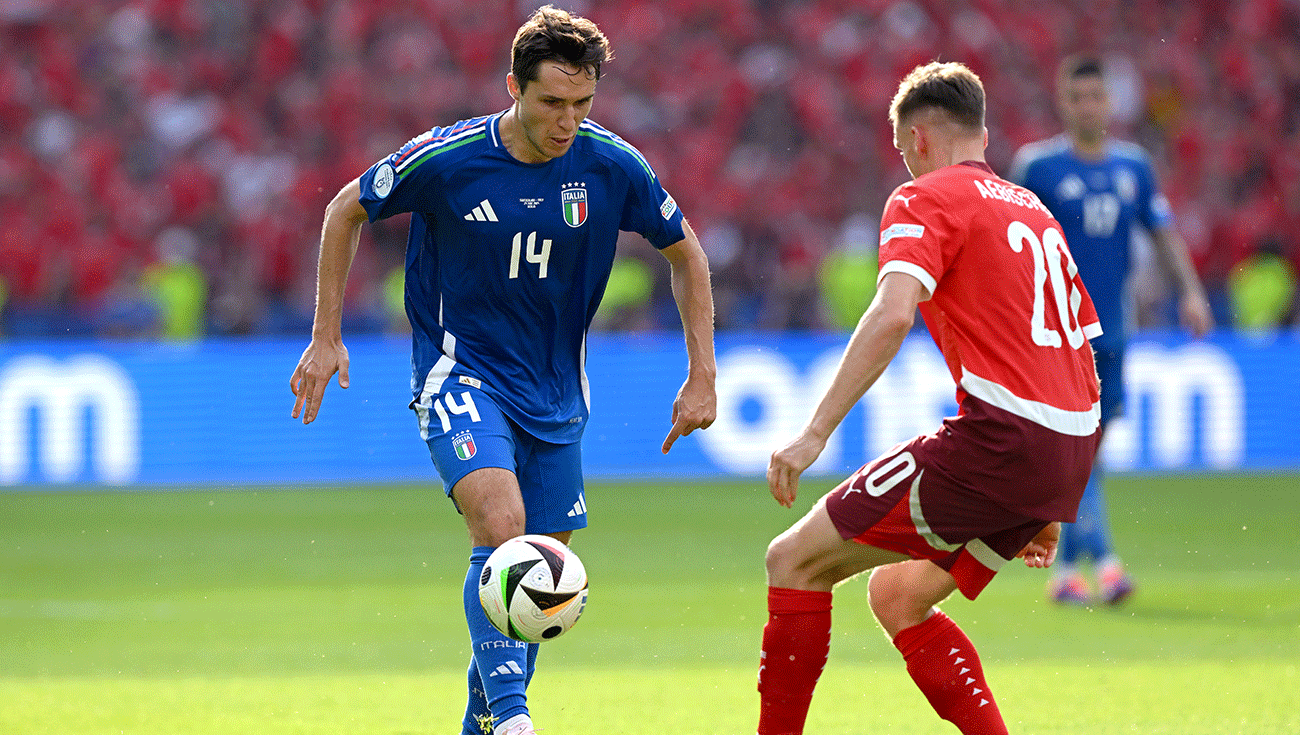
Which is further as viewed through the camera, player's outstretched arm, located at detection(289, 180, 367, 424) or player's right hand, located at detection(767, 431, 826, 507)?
player's outstretched arm, located at detection(289, 180, 367, 424)

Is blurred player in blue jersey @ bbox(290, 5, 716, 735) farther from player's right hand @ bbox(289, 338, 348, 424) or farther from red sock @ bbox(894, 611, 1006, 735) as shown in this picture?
red sock @ bbox(894, 611, 1006, 735)

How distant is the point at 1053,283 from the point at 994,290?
0.67ft

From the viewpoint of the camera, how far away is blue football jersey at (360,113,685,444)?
4992 mm

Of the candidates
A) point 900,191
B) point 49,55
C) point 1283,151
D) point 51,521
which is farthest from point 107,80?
point 900,191

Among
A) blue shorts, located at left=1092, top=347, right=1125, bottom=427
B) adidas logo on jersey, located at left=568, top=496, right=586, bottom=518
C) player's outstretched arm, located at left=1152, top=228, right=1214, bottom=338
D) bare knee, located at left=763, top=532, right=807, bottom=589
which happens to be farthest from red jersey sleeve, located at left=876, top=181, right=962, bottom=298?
player's outstretched arm, located at left=1152, top=228, right=1214, bottom=338

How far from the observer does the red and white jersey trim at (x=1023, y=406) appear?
421 centimetres

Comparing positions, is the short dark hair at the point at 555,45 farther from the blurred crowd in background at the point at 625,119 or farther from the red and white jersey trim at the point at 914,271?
the blurred crowd in background at the point at 625,119

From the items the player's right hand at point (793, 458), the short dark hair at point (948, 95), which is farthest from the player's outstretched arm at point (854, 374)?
the short dark hair at point (948, 95)

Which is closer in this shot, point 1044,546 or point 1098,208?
point 1044,546

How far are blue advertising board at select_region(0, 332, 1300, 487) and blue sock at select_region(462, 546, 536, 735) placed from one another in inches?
343

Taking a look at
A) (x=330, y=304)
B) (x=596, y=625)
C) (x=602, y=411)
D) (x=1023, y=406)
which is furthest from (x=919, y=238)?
(x=602, y=411)

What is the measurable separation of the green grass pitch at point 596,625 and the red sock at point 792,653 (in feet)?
4.15

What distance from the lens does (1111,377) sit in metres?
8.13

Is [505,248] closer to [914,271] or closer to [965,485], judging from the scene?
[914,271]
